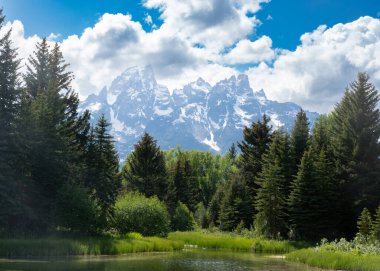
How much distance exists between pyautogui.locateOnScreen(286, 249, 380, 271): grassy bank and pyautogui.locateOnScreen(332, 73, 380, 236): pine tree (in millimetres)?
15562

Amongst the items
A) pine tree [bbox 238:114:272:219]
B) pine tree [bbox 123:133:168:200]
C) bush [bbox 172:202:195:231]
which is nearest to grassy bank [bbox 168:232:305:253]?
bush [bbox 172:202:195:231]

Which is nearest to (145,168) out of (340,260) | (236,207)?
(236,207)

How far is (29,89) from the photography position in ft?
181

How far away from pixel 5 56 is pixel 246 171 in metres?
42.1

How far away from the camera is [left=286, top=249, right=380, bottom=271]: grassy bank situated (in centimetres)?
3042

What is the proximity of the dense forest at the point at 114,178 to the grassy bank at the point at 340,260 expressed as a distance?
6569 mm

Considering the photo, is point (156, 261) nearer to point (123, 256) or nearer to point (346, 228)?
point (123, 256)

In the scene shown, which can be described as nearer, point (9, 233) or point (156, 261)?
point (156, 261)

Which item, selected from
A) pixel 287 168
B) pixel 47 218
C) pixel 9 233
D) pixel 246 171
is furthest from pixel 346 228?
pixel 9 233

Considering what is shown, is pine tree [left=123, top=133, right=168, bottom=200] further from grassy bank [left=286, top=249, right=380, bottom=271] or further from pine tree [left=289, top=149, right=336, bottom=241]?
grassy bank [left=286, top=249, right=380, bottom=271]

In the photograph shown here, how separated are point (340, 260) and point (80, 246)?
19.2 m

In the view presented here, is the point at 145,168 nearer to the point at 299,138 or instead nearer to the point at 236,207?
the point at 236,207

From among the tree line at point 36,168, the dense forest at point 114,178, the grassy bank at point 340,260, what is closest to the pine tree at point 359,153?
the dense forest at point 114,178

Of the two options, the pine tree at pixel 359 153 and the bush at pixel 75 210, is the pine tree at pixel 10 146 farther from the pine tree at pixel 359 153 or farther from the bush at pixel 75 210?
the pine tree at pixel 359 153
